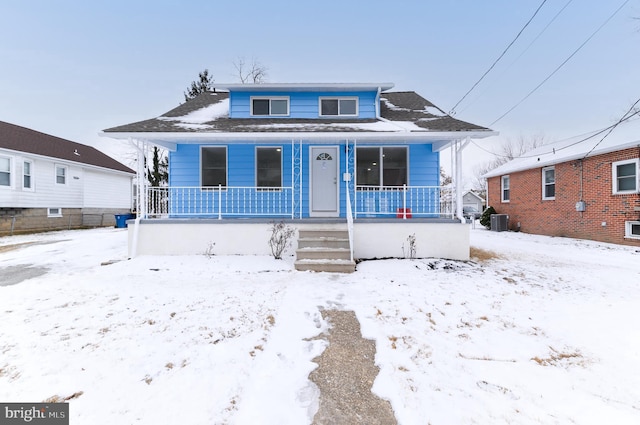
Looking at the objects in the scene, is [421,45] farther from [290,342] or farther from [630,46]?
[290,342]

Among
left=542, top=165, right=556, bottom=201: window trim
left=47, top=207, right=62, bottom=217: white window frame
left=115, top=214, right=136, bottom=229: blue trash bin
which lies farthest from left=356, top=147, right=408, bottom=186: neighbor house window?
left=47, top=207, right=62, bottom=217: white window frame

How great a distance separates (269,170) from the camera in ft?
28.9

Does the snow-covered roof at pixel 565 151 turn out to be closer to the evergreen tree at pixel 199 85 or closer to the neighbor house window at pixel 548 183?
the neighbor house window at pixel 548 183

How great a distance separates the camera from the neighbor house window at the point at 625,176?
936 cm

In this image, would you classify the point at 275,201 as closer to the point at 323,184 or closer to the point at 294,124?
the point at 323,184

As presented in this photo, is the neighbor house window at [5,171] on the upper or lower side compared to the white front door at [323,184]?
upper

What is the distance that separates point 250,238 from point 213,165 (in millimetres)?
3276

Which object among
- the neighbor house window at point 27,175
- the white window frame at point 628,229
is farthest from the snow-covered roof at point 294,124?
the neighbor house window at point 27,175

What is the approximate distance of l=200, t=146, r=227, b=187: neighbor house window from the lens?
28.8ft

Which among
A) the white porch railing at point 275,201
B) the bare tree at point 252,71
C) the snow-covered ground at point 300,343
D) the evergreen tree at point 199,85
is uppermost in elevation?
the bare tree at point 252,71

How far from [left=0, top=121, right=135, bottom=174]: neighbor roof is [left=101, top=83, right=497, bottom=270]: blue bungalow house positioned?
10490 millimetres

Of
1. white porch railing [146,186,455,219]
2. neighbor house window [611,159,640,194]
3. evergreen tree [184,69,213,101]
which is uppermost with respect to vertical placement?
evergreen tree [184,69,213,101]

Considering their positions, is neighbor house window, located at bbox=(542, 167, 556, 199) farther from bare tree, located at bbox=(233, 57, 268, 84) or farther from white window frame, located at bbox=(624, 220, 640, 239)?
bare tree, located at bbox=(233, 57, 268, 84)

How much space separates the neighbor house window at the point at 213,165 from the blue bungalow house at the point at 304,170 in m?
0.03
